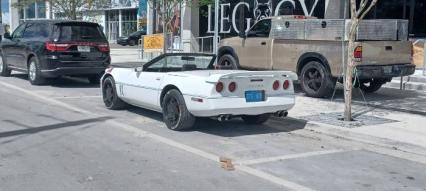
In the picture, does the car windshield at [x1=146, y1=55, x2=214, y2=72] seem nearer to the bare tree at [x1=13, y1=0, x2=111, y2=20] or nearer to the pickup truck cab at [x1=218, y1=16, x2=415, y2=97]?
A: the pickup truck cab at [x1=218, y1=16, x2=415, y2=97]

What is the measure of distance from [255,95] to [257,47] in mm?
6325

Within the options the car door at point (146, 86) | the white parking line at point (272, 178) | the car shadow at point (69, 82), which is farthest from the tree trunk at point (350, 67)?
the car shadow at point (69, 82)

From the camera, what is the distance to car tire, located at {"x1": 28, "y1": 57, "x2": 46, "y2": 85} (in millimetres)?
15172

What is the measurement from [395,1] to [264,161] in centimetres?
1439

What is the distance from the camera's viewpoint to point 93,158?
7.13 meters

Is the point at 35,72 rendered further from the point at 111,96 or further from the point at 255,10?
the point at 255,10

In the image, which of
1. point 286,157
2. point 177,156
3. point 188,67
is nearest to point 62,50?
point 188,67

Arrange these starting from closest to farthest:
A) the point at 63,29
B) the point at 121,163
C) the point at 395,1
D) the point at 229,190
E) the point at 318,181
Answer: the point at 229,190 < the point at 318,181 < the point at 121,163 < the point at 63,29 < the point at 395,1

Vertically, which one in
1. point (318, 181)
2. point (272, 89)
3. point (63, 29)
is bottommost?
point (318, 181)

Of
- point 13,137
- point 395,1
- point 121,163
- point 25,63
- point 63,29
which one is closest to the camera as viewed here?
point 121,163

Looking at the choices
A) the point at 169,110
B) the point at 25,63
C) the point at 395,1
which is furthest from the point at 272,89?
the point at 395,1

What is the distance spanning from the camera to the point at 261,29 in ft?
49.6

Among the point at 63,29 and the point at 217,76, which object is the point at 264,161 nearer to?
the point at 217,76

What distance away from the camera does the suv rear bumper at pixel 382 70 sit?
40.4 ft
